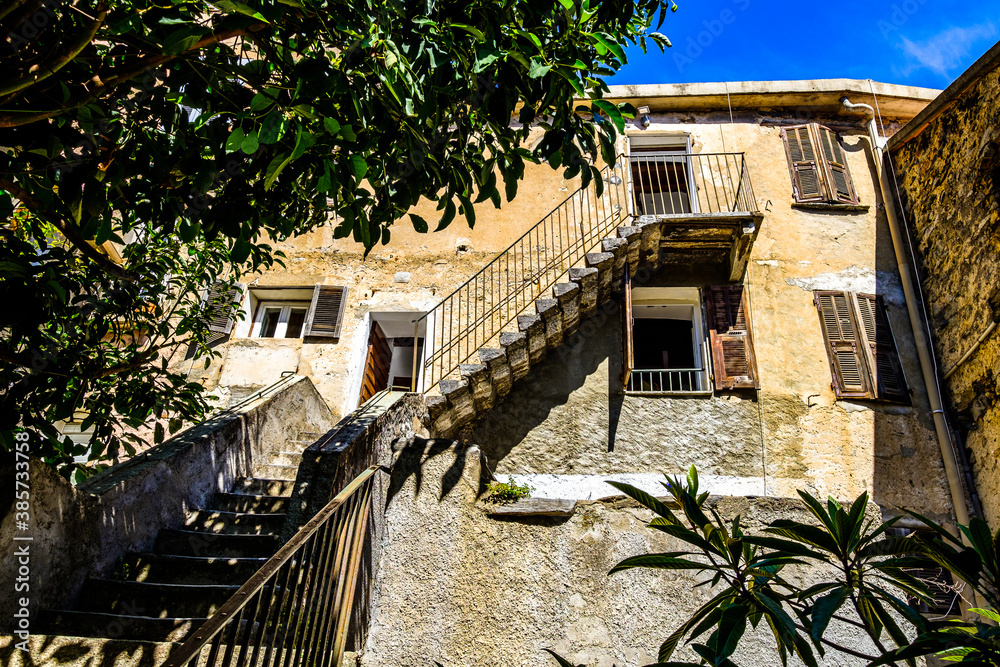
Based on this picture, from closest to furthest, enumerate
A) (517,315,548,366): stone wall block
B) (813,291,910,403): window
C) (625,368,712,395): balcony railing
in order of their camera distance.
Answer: (517,315,548,366): stone wall block
(813,291,910,403): window
(625,368,712,395): balcony railing

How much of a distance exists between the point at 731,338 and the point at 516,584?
526 centimetres

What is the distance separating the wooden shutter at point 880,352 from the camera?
7777 mm

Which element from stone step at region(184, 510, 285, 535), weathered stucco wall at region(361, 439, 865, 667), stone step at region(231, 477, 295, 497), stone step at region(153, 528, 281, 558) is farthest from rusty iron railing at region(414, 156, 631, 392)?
weathered stucco wall at region(361, 439, 865, 667)

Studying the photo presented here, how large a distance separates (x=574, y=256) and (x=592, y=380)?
6.70ft

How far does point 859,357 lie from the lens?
26.2ft

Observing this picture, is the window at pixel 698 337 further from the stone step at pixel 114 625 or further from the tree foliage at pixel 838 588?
the stone step at pixel 114 625

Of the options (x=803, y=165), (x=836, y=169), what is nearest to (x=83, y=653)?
(x=803, y=165)

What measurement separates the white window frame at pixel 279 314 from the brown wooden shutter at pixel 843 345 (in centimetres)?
747

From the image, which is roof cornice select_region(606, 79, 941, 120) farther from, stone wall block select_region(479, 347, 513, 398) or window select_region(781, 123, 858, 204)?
stone wall block select_region(479, 347, 513, 398)

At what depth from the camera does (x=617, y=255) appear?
8031 mm

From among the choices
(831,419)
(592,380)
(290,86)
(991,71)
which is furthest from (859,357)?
(290,86)

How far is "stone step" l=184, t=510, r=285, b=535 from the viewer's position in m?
4.80

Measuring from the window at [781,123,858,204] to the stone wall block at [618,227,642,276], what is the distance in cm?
284

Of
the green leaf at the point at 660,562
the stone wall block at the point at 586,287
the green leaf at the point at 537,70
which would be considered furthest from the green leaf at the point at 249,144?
the stone wall block at the point at 586,287
